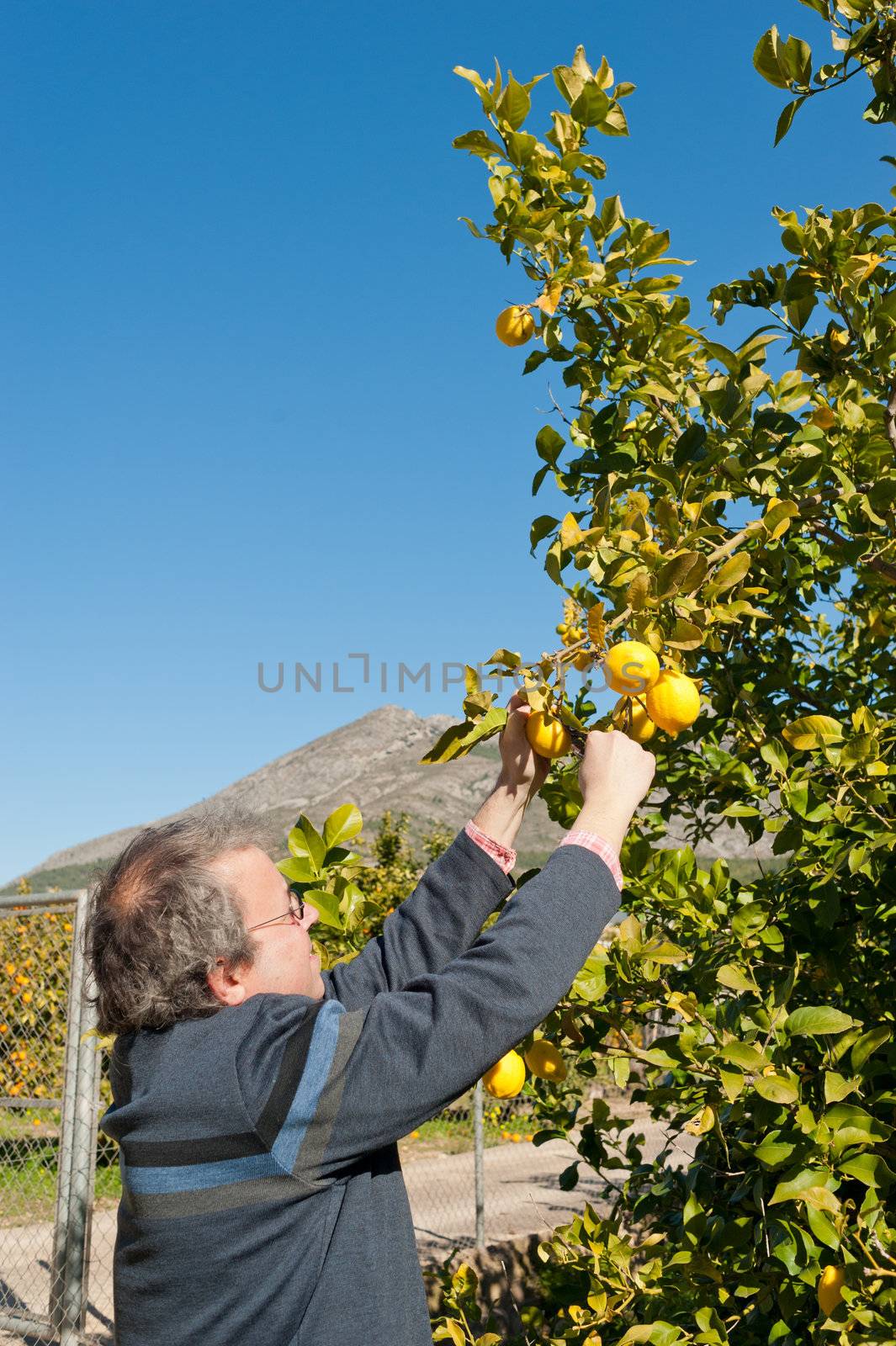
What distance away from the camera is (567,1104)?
2207 mm

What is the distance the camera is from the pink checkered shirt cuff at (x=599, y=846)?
1.05 metres

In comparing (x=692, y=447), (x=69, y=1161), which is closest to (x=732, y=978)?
(x=692, y=447)

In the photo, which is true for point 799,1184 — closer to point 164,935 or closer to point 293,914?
point 293,914

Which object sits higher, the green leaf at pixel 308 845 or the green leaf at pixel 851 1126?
the green leaf at pixel 308 845

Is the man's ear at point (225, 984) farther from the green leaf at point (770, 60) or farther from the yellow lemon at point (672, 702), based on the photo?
the green leaf at point (770, 60)

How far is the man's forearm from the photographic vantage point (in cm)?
135

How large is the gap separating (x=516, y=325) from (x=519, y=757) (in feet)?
2.57

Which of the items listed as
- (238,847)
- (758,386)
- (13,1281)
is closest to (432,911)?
(238,847)

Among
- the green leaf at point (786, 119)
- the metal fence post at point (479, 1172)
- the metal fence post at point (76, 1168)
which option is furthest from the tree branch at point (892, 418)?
the metal fence post at point (479, 1172)

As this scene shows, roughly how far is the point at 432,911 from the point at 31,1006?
586 cm

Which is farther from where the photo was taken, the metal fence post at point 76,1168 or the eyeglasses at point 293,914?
the metal fence post at point 76,1168

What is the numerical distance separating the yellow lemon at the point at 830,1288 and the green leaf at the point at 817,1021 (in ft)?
0.99

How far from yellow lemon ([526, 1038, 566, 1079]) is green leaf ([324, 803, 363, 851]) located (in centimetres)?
43

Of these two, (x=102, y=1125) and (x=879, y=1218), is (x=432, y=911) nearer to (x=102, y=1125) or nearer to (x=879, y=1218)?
(x=102, y=1125)
